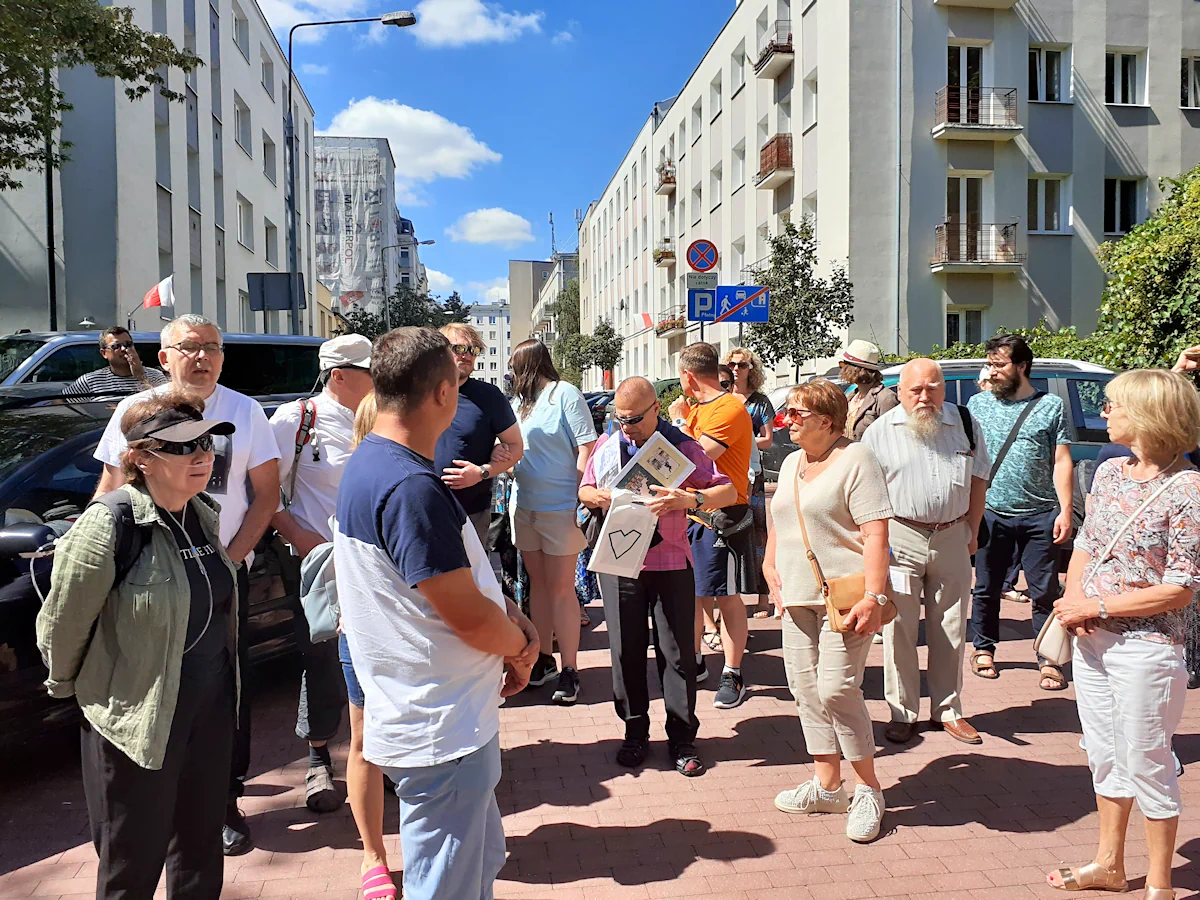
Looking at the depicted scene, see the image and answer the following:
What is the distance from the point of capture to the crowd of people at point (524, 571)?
2268 mm

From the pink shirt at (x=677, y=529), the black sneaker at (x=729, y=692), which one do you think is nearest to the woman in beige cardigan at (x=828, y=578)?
the pink shirt at (x=677, y=529)

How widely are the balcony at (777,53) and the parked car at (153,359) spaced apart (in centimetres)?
1994

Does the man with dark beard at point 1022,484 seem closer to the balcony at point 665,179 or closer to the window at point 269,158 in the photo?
the window at point 269,158

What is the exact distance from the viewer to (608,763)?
173 inches

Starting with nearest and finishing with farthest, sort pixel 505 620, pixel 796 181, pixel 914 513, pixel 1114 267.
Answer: pixel 505 620
pixel 914 513
pixel 1114 267
pixel 796 181

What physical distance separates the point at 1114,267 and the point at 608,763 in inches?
Answer: 414

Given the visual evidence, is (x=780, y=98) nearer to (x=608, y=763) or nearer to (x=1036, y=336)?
(x=1036, y=336)

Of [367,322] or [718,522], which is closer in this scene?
[718,522]

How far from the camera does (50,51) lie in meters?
10.7

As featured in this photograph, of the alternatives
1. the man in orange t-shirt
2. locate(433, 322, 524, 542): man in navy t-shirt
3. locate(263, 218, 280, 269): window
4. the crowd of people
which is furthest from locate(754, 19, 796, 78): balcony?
locate(433, 322, 524, 542): man in navy t-shirt

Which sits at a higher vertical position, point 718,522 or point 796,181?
point 796,181

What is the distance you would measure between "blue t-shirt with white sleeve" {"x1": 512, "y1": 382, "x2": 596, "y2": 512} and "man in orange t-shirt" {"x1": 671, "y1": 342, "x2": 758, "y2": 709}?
2.11 feet

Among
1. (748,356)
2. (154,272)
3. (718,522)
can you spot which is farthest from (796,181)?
(718,522)

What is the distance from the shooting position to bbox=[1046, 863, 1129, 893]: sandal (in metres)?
3.15
